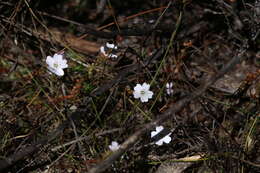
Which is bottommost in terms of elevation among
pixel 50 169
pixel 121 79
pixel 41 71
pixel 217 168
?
pixel 217 168

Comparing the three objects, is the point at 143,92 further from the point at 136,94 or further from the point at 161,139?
the point at 161,139

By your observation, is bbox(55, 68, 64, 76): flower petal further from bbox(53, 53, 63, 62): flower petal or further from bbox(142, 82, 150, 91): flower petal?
bbox(142, 82, 150, 91): flower petal

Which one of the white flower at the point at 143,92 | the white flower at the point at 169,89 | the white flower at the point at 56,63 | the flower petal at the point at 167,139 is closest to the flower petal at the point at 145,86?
the white flower at the point at 143,92

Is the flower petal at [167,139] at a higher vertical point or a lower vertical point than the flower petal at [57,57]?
lower

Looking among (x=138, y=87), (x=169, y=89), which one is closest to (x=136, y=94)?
(x=138, y=87)

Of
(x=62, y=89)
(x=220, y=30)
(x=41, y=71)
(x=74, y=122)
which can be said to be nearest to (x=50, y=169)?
(x=74, y=122)

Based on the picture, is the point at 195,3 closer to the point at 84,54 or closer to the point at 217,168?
the point at 84,54

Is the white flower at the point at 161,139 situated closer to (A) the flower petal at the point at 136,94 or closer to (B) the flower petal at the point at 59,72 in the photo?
(A) the flower petal at the point at 136,94
